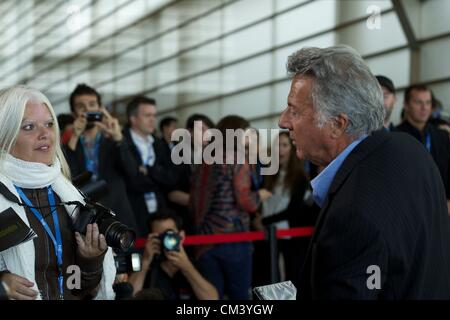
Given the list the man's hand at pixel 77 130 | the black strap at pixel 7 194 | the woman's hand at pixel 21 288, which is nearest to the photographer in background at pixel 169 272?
the man's hand at pixel 77 130

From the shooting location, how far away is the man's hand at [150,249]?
536 centimetres

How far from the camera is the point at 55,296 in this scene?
307 cm

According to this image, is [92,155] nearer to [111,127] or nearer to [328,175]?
[111,127]

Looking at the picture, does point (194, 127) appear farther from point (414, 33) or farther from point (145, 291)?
point (414, 33)

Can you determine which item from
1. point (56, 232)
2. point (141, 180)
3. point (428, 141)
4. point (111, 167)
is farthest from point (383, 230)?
point (141, 180)

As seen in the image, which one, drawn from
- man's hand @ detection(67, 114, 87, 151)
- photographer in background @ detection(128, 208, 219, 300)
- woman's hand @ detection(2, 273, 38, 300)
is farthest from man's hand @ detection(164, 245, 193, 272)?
woman's hand @ detection(2, 273, 38, 300)

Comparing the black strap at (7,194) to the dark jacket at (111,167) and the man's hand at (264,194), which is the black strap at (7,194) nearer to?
the dark jacket at (111,167)

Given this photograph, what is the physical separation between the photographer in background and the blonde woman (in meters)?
2.13

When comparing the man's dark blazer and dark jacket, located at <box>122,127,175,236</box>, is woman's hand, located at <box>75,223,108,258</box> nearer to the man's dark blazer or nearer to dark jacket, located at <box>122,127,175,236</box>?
the man's dark blazer

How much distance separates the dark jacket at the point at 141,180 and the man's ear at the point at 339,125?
3482mm

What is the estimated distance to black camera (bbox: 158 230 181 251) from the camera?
5.36 metres

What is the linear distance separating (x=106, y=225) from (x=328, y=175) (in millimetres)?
1073

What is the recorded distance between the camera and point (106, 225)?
120 inches

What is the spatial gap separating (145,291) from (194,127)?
2449 mm
